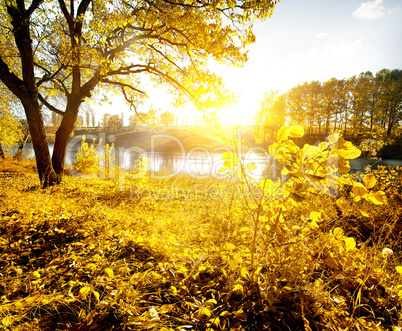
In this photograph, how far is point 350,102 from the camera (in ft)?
106

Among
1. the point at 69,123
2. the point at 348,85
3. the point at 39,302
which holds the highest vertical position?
the point at 348,85

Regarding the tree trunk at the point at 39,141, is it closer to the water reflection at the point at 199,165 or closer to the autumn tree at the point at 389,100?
the water reflection at the point at 199,165

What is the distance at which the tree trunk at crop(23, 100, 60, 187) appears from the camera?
5.04 meters

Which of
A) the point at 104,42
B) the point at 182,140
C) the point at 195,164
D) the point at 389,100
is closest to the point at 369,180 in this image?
the point at 104,42

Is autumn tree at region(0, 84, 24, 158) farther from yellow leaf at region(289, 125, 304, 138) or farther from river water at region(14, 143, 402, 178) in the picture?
yellow leaf at region(289, 125, 304, 138)

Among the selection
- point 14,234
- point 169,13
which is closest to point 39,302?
point 14,234

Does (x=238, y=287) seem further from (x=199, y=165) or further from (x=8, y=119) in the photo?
(x=8, y=119)

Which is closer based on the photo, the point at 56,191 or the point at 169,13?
the point at 169,13

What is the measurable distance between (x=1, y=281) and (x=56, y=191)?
362cm

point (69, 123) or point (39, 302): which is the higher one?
point (69, 123)

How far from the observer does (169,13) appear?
4207 mm

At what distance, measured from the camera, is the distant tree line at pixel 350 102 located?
2814 cm

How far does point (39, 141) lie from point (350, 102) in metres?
43.3

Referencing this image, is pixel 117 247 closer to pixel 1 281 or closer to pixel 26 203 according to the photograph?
pixel 1 281
